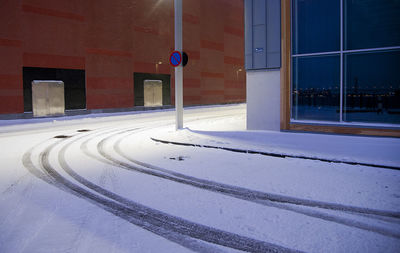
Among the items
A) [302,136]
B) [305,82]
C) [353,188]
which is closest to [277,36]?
[305,82]

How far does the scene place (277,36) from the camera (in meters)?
13.7

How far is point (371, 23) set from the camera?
1288 cm

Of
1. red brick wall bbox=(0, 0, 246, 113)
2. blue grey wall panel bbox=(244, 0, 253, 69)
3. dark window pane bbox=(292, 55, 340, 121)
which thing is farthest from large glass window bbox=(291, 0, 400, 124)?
red brick wall bbox=(0, 0, 246, 113)

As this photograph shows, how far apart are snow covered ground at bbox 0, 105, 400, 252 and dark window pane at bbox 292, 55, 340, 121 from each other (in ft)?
11.8

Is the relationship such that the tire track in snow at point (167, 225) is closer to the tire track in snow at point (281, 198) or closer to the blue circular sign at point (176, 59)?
the tire track in snow at point (281, 198)

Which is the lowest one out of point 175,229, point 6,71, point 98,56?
point 175,229

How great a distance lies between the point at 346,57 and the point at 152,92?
21.3 m

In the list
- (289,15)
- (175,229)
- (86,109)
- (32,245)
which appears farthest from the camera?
(86,109)

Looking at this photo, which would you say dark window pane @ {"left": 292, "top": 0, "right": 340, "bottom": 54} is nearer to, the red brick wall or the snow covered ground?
the snow covered ground

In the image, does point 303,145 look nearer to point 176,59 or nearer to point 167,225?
point 176,59

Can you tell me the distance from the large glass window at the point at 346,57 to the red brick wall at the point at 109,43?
16988mm

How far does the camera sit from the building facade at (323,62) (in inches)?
499

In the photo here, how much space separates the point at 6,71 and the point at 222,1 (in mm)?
28264

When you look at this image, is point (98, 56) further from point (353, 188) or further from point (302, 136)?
point (353, 188)
